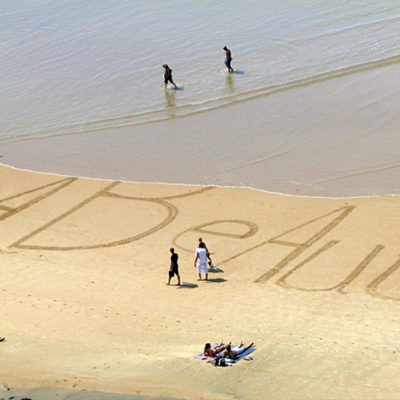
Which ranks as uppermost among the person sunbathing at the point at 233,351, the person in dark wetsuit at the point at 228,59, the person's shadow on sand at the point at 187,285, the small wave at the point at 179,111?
the person in dark wetsuit at the point at 228,59

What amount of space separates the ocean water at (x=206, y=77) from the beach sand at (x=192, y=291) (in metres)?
2.92

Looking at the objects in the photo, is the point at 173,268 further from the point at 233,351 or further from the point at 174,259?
the point at 233,351

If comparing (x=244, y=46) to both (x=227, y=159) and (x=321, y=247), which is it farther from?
(x=321, y=247)

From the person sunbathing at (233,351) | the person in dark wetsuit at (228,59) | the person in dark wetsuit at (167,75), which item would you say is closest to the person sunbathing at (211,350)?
the person sunbathing at (233,351)

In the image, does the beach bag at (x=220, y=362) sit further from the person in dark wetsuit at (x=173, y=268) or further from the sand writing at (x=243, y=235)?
the person in dark wetsuit at (x=173, y=268)

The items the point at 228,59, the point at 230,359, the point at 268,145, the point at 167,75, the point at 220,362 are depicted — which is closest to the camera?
the point at 220,362

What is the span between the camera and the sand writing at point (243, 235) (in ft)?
75.9

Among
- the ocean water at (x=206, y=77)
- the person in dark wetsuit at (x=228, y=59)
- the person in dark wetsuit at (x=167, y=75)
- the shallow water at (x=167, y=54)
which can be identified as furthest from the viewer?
the person in dark wetsuit at (x=228, y=59)

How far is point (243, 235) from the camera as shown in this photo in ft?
87.1

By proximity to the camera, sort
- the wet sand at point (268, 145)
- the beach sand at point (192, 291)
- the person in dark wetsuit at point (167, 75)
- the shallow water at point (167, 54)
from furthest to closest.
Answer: the person in dark wetsuit at point (167, 75) < the shallow water at point (167, 54) < the wet sand at point (268, 145) < the beach sand at point (192, 291)

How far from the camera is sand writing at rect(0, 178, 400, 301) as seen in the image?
2314cm

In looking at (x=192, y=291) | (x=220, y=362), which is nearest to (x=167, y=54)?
(x=192, y=291)

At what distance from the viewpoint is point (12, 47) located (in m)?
57.5

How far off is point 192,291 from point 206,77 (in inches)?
968
